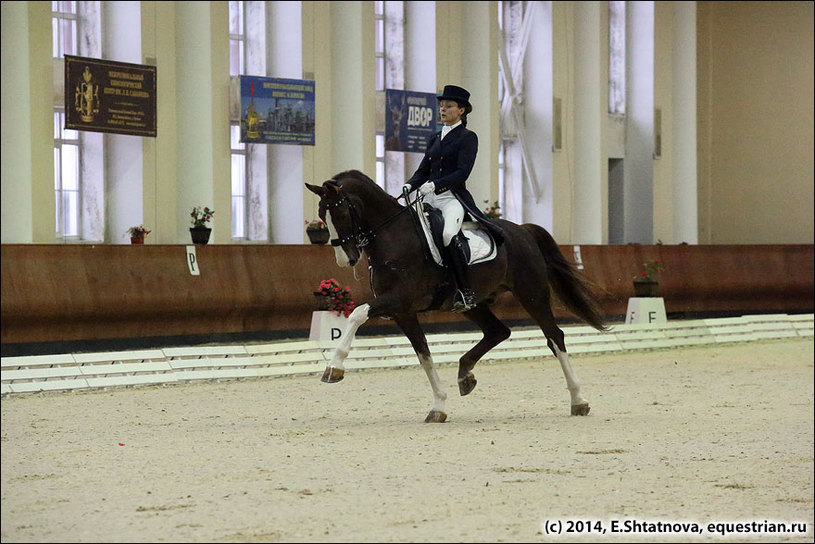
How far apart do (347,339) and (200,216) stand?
912 centimetres

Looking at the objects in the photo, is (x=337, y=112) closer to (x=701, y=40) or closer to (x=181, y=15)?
(x=181, y=15)

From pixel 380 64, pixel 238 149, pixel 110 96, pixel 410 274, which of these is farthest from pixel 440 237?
pixel 380 64

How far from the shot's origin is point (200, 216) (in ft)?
51.0

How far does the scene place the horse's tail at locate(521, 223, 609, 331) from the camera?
8758 mm

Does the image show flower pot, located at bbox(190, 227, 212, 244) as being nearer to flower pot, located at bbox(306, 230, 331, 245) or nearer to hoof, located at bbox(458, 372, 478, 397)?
flower pot, located at bbox(306, 230, 331, 245)

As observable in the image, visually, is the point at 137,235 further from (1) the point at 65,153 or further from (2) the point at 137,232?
(1) the point at 65,153

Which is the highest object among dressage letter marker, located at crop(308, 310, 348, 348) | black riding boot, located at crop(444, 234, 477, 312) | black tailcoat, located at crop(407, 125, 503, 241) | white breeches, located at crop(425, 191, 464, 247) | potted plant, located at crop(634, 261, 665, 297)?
black tailcoat, located at crop(407, 125, 503, 241)

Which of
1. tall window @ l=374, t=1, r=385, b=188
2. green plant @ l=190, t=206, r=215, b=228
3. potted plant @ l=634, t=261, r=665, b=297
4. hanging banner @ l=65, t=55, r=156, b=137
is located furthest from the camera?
tall window @ l=374, t=1, r=385, b=188

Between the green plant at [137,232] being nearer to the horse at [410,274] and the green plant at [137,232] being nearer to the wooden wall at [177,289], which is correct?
the wooden wall at [177,289]

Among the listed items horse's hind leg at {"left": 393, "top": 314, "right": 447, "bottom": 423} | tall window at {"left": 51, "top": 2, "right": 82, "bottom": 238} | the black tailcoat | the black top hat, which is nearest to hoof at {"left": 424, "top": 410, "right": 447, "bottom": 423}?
horse's hind leg at {"left": 393, "top": 314, "right": 447, "bottom": 423}

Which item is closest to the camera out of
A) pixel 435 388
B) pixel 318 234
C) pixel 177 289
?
pixel 435 388

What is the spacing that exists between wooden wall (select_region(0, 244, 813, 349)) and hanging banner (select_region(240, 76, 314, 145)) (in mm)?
2404

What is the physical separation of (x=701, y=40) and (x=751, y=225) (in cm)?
445

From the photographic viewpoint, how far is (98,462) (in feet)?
19.4
